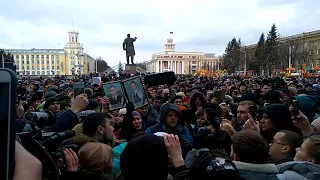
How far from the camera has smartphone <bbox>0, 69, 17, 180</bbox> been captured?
0.99 meters

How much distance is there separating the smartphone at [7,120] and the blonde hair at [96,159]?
1.43 metres

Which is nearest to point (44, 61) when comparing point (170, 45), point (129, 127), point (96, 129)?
point (170, 45)

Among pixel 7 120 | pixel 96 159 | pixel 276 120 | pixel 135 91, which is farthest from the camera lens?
pixel 135 91

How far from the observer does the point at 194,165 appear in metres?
1.99

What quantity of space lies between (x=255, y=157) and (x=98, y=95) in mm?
6304

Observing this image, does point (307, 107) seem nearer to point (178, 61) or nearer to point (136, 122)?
point (136, 122)

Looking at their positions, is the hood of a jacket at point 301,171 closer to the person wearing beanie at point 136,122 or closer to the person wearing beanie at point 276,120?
the person wearing beanie at point 276,120

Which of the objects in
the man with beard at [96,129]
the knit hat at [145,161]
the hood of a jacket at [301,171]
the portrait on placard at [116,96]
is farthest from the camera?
the portrait on placard at [116,96]

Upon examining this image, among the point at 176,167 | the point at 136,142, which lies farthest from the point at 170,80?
the point at 136,142

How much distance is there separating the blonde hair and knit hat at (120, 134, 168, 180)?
61cm

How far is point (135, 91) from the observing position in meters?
6.01

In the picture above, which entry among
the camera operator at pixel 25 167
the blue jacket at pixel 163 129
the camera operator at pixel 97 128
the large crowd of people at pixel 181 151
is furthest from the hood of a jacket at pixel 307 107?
the camera operator at pixel 25 167

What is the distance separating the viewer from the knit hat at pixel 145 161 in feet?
5.95

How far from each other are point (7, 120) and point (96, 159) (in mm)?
1502
